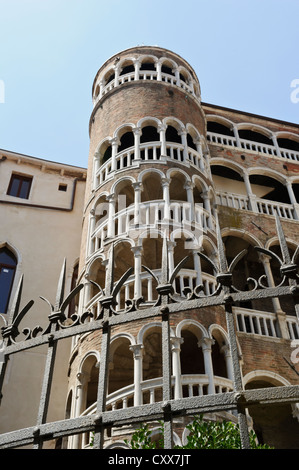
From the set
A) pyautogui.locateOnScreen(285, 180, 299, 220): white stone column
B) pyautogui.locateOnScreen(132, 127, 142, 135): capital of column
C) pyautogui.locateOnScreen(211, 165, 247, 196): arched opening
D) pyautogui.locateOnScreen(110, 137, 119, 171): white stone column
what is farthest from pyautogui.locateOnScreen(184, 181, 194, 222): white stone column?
pyautogui.locateOnScreen(285, 180, 299, 220): white stone column

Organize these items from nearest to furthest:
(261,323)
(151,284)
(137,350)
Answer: (137,350), (151,284), (261,323)

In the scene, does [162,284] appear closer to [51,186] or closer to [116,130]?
[116,130]

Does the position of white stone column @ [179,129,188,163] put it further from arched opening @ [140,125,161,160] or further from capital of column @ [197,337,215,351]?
capital of column @ [197,337,215,351]

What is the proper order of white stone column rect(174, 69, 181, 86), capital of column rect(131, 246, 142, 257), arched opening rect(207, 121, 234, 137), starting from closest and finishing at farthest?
capital of column rect(131, 246, 142, 257) → white stone column rect(174, 69, 181, 86) → arched opening rect(207, 121, 234, 137)

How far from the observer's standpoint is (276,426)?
14.6 m

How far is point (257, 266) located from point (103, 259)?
689 centimetres

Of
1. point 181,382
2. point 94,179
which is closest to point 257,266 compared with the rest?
point 94,179

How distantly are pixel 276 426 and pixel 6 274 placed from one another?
9722 mm

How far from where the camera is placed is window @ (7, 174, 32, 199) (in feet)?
63.0

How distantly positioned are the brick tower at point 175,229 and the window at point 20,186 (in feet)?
10.2

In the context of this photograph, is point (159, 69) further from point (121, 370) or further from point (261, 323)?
point (121, 370)

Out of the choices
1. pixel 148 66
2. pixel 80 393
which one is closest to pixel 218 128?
pixel 148 66

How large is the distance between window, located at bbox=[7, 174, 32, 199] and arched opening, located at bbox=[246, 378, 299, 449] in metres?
11.2

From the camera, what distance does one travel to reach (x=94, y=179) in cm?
1673
